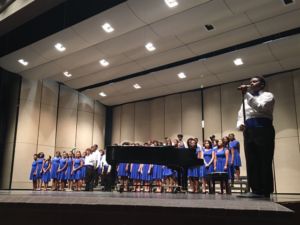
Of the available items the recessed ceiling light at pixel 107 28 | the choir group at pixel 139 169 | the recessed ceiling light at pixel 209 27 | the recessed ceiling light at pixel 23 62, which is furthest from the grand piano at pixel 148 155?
the recessed ceiling light at pixel 23 62

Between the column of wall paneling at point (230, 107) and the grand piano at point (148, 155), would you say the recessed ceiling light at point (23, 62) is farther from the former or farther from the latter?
the column of wall paneling at point (230, 107)

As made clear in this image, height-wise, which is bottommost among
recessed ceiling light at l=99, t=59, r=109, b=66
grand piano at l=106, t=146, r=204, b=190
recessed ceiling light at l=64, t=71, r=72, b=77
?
grand piano at l=106, t=146, r=204, b=190

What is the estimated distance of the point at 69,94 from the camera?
51.0 ft

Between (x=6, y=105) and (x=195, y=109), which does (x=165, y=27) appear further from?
(x=6, y=105)

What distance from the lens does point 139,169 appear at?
436 inches

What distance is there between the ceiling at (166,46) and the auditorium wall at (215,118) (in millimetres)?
540

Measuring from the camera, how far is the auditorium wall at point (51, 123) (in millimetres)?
13406

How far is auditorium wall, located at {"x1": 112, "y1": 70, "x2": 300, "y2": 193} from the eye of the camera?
39.1ft

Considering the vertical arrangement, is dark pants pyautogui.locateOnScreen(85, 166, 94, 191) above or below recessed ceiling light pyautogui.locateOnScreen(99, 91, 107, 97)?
below

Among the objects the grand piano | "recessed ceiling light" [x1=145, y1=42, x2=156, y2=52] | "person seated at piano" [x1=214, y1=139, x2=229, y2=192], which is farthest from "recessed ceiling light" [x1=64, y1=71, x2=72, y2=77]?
"person seated at piano" [x1=214, y1=139, x2=229, y2=192]

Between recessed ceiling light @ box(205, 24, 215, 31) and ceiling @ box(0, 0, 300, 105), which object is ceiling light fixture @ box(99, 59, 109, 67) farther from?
recessed ceiling light @ box(205, 24, 215, 31)

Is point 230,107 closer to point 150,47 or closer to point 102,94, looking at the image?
point 150,47

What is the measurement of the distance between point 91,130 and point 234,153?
8.96 metres

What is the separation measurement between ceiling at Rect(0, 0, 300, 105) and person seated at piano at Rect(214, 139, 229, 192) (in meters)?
3.59
